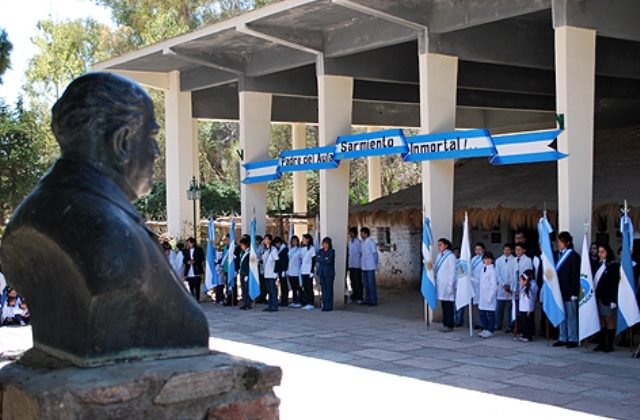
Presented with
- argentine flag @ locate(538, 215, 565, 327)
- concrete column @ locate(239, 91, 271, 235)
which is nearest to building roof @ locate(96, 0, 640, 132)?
concrete column @ locate(239, 91, 271, 235)

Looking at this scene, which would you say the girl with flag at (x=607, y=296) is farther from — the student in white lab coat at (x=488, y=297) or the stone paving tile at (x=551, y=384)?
the stone paving tile at (x=551, y=384)

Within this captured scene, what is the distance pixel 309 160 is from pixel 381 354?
6346mm

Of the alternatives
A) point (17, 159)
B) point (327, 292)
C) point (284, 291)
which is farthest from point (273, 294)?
point (17, 159)

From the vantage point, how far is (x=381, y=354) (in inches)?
452

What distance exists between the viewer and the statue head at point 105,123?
3.57m

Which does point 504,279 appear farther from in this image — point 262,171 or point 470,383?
point 262,171

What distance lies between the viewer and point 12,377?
3.53m

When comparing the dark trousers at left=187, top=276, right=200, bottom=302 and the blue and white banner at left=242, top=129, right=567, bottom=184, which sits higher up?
the blue and white banner at left=242, top=129, right=567, bottom=184

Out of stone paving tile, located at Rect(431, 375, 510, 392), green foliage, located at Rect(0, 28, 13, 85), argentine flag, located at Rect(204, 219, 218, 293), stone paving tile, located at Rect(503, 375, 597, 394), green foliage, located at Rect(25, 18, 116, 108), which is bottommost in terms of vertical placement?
stone paving tile, located at Rect(503, 375, 597, 394)

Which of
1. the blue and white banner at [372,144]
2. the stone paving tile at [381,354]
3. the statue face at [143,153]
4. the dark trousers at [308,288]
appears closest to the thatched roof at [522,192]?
the dark trousers at [308,288]

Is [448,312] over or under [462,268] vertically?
under

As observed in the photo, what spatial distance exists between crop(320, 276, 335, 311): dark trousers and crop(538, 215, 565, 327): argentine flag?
18.7ft

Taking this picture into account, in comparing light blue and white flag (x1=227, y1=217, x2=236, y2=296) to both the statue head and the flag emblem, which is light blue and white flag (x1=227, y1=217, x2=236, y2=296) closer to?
the flag emblem

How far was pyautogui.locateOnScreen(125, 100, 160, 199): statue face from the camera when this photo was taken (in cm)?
369
